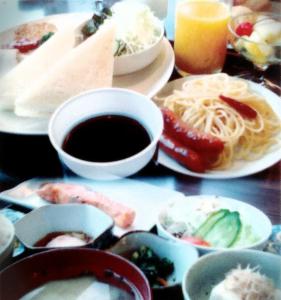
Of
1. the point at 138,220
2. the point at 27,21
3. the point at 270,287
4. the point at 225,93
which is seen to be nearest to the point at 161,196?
the point at 138,220

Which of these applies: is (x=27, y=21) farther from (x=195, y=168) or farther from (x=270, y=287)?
(x=270, y=287)

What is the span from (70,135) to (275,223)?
0.92ft

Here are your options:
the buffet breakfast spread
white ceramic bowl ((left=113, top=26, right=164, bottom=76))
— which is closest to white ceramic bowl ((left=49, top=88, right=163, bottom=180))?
the buffet breakfast spread

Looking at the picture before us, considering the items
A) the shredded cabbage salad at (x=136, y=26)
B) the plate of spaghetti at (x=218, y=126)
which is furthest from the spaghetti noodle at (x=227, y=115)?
the shredded cabbage salad at (x=136, y=26)

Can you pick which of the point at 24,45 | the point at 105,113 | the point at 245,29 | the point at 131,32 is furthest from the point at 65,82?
the point at 245,29

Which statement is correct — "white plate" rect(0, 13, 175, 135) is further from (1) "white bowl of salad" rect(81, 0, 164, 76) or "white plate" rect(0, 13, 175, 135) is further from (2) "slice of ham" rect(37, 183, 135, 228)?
(2) "slice of ham" rect(37, 183, 135, 228)

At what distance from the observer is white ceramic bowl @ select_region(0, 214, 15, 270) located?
1.81ft

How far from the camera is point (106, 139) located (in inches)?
25.4

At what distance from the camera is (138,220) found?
603mm

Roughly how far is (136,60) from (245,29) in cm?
24

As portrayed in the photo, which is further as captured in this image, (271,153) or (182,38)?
(182,38)

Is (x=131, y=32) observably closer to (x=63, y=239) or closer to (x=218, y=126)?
(x=218, y=126)

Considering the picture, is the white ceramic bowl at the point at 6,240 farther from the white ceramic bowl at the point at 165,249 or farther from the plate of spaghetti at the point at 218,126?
the plate of spaghetti at the point at 218,126

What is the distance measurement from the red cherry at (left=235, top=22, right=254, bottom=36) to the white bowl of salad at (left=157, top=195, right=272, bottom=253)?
0.47 meters
